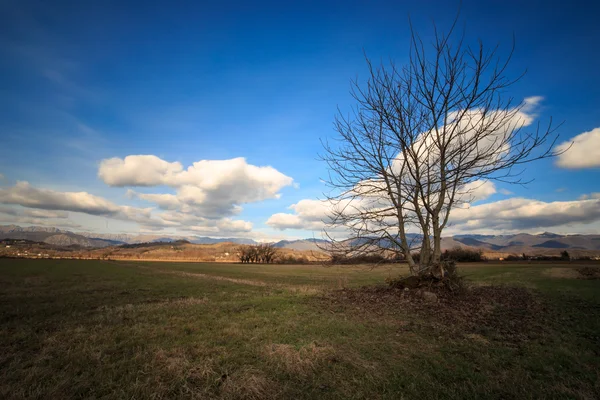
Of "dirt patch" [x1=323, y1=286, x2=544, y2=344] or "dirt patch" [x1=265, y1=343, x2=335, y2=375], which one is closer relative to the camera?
"dirt patch" [x1=265, y1=343, x2=335, y2=375]

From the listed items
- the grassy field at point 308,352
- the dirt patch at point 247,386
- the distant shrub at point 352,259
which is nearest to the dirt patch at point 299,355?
the grassy field at point 308,352

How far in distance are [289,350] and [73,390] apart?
12.5 ft

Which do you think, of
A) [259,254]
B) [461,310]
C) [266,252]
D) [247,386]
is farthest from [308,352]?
[259,254]

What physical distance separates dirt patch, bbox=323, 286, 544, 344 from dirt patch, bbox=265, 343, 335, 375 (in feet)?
11.3

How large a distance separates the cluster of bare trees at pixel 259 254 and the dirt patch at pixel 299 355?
285ft

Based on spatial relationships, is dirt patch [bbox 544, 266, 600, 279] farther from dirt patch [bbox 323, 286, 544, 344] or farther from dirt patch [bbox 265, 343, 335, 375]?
dirt patch [bbox 265, 343, 335, 375]

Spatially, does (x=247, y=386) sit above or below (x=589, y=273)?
above

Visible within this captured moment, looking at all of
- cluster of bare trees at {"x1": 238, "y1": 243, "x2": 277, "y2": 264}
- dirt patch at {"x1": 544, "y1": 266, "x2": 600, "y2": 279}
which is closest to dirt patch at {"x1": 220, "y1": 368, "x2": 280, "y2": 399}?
dirt patch at {"x1": 544, "y1": 266, "x2": 600, "y2": 279}

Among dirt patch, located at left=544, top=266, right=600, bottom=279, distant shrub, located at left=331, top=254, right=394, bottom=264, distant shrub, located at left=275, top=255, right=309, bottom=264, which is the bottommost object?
distant shrub, located at left=275, top=255, right=309, bottom=264

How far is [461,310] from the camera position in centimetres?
1013

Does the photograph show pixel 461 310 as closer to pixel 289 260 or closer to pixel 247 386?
pixel 247 386

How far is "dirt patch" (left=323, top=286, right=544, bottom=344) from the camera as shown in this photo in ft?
25.9

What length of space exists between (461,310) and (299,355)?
731 centimetres

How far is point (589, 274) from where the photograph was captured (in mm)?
26578
